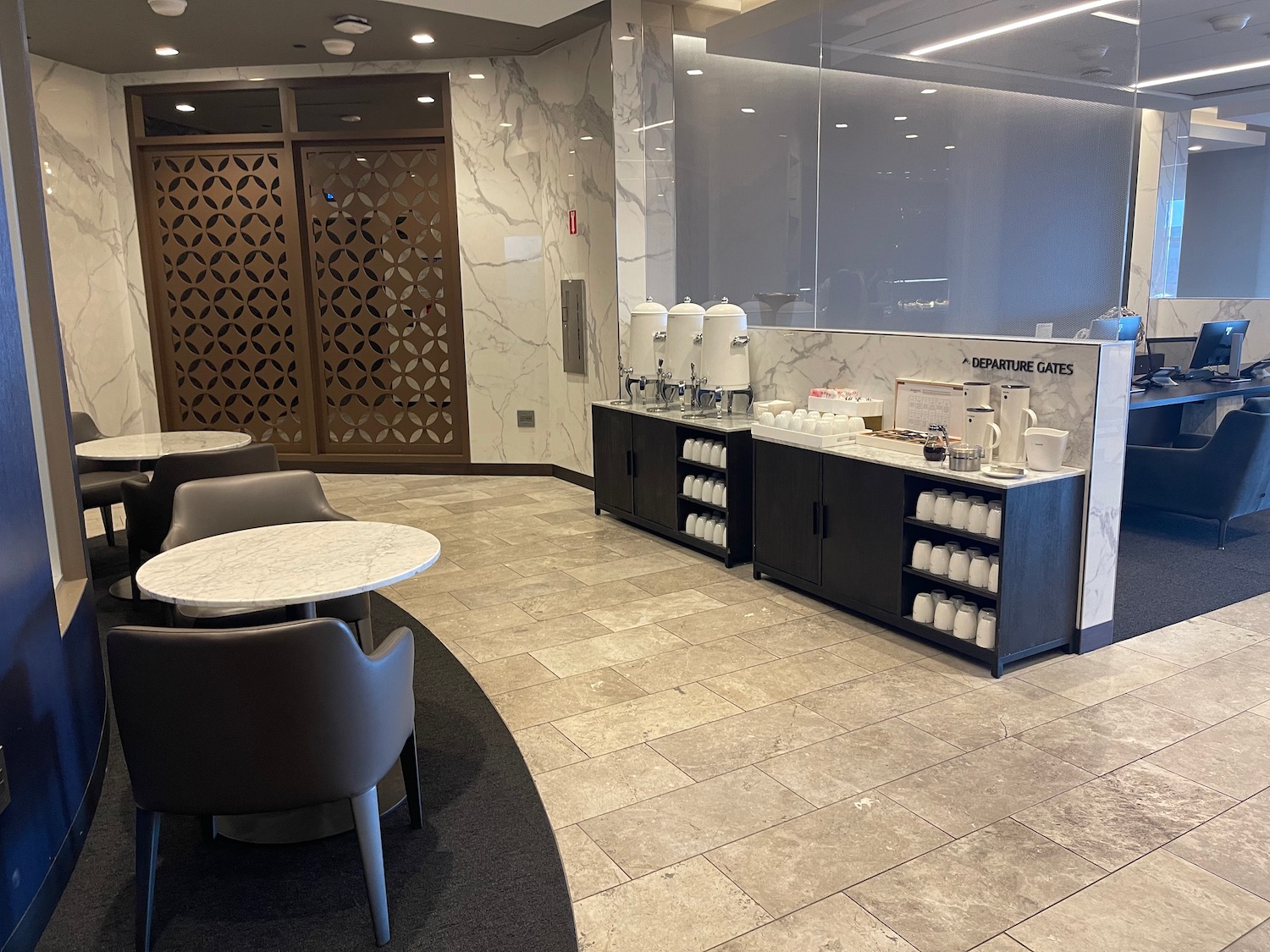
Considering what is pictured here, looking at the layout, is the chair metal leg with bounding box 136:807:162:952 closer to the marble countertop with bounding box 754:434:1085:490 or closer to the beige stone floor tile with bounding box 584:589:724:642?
the beige stone floor tile with bounding box 584:589:724:642

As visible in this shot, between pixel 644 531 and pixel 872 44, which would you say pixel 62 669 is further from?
pixel 872 44

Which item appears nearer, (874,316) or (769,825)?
(769,825)

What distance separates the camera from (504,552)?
18.6ft

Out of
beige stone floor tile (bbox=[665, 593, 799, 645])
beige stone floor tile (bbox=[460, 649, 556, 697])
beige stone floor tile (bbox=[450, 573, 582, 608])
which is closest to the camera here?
beige stone floor tile (bbox=[460, 649, 556, 697])

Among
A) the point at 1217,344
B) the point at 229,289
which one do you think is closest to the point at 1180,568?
the point at 1217,344

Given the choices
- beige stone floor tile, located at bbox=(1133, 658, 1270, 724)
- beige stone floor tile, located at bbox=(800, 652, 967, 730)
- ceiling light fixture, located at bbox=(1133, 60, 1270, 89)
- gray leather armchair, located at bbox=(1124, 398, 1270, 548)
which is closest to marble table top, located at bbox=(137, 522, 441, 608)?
beige stone floor tile, located at bbox=(800, 652, 967, 730)

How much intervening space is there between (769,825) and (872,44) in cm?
447

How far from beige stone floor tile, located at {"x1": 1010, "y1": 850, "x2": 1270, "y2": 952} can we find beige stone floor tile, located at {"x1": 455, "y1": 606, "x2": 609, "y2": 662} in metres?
2.35

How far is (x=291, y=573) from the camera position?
8.77 feet

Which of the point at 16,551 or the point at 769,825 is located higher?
the point at 16,551

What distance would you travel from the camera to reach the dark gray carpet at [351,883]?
2.29m

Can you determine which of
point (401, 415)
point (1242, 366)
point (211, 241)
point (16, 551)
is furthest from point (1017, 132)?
point (211, 241)

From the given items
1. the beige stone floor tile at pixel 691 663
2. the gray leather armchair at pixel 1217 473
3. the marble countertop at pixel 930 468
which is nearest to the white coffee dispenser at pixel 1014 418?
the marble countertop at pixel 930 468

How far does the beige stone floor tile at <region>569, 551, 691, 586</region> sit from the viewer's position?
5.16 meters
